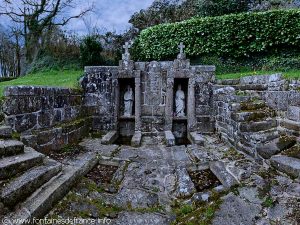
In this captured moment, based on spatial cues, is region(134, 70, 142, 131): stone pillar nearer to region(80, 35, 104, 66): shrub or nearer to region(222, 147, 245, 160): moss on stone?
region(222, 147, 245, 160): moss on stone

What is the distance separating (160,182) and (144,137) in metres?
2.99

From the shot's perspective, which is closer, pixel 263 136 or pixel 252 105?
pixel 263 136

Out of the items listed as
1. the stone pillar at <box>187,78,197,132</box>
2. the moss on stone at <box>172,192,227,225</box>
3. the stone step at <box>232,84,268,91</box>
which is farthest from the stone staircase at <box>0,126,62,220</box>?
the stone step at <box>232,84,268,91</box>

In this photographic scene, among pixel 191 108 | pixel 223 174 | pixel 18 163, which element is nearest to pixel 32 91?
pixel 18 163

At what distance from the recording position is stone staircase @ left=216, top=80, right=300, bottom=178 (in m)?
3.29

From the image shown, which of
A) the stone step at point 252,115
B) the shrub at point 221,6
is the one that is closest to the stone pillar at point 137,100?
the stone step at point 252,115

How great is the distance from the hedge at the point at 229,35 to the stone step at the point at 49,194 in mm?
9121

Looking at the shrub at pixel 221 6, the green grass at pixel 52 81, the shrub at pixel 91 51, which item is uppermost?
the shrub at pixel 221 6

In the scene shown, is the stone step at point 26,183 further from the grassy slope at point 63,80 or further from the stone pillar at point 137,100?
the grassy slope at point 63,80

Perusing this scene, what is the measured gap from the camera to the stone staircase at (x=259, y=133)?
10.8 feet

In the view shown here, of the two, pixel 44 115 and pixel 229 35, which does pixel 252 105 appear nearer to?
pixel 44 115

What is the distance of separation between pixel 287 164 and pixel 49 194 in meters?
2.81

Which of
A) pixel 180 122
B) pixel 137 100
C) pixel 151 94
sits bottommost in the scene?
pixel 180 122

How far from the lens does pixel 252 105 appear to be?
464 centimetres
